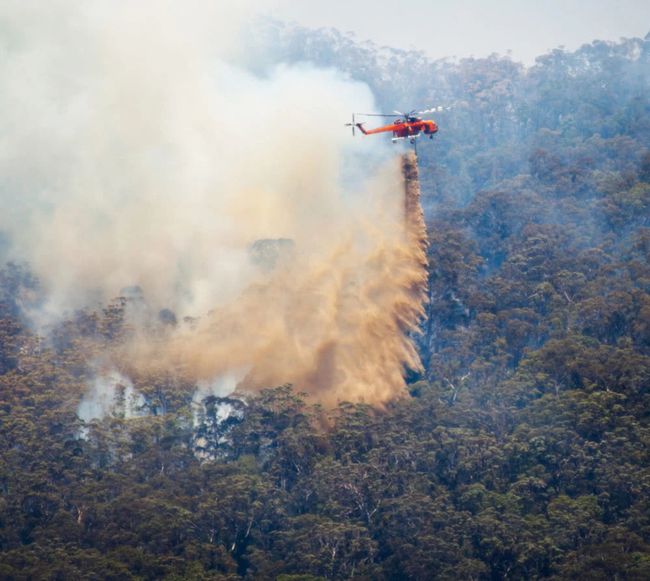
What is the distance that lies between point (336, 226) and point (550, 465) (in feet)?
61.1

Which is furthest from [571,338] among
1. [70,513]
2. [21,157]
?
[21,157]

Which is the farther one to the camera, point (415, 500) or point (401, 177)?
point (401, 177)

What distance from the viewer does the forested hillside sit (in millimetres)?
58125

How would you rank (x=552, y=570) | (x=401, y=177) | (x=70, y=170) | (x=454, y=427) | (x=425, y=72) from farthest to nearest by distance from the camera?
(x=425, y=72)
(x=70, y=170)
(x=401, y=177)
(x=454, y=427)
(x=552, y=570)

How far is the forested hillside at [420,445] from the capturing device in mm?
58125

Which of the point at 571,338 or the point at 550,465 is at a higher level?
the point at 571,338

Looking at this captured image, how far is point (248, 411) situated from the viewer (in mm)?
70062

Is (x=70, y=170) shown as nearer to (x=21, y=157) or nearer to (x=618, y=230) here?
(x=21, y=157)

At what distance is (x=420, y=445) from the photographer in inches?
2603

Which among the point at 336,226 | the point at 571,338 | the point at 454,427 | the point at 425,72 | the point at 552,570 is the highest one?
the point at 425,72

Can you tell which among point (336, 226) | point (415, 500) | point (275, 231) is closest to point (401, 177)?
point (336, 226)

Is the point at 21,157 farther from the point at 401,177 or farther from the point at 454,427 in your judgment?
the point at 454,427

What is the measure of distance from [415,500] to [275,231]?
2332 centimetres

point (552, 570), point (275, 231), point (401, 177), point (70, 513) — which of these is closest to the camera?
point (552, 570)
